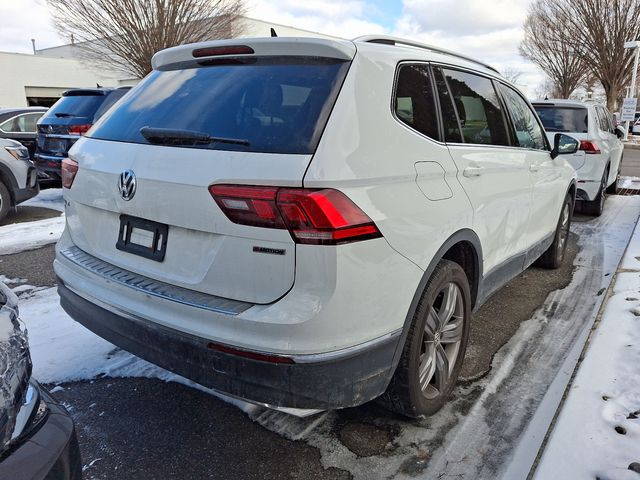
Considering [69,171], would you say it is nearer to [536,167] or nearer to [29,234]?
[536,167]

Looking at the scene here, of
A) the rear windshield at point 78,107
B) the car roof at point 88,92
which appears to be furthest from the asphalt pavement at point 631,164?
the rear windshield at point 78,107

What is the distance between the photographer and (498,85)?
146 inches

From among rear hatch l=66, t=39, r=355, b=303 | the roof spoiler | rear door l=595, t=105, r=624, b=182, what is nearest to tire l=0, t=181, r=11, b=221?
rear hatch l=66, t=39, r=355, b=303

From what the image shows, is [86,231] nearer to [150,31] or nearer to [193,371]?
[193,371]

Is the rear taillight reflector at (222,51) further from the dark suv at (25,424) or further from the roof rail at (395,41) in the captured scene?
the dark suv at (25,424)

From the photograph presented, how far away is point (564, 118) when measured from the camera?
7.57 meters

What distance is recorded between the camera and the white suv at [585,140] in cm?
729

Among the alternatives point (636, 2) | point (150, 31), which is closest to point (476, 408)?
point (150, 31)

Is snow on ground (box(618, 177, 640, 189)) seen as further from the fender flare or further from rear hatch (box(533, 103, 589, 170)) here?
the fender flare

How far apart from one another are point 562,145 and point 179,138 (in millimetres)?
3698

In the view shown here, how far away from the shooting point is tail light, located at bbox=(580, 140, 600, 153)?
7.25 m

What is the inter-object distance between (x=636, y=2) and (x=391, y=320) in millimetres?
34503

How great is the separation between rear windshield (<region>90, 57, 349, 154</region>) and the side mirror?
10.1ft

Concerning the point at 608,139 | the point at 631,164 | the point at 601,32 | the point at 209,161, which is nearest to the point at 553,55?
the point at 601,32
